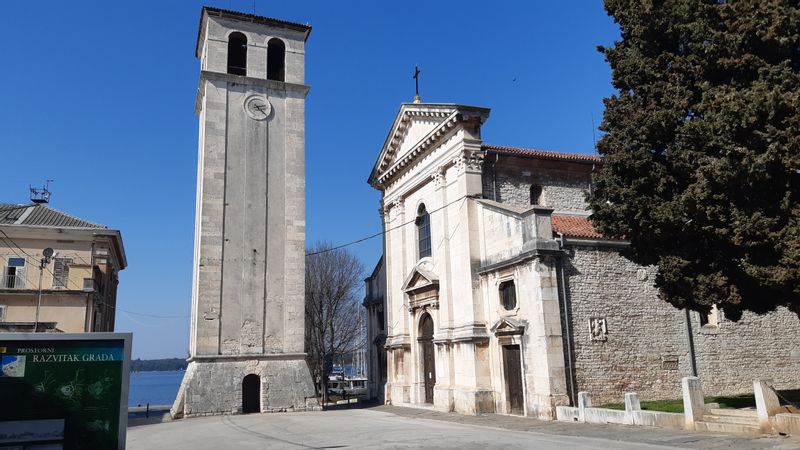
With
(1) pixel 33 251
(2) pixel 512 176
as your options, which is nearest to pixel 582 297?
(2) pixel 512 176

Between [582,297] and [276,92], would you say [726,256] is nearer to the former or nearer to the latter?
[582,297]

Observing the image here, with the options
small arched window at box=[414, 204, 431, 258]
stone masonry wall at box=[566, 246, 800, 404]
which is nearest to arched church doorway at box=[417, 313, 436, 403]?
small arched window at box=[414, 204, 431, 258]

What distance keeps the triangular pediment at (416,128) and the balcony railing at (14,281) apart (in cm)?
1757

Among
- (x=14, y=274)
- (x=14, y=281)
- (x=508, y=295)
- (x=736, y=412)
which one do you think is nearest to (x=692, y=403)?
(x=736, y=412)

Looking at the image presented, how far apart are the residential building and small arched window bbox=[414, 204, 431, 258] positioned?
16274 mm

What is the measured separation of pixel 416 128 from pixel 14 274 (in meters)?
20.6

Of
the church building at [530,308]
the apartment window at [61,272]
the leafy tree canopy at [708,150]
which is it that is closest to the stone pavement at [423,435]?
the church building at [530,308]

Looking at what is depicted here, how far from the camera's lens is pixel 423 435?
1444 centimetres

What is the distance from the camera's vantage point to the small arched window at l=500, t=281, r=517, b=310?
20234 mm

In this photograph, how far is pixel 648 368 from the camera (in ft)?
62.1

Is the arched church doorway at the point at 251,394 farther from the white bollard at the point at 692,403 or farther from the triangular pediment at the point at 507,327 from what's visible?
the white bollard at the point at 692,403

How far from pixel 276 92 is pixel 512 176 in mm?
12479

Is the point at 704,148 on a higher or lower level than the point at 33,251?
lower

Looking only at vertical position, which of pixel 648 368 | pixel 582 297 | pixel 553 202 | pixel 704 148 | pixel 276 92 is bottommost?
pixel 648 368
